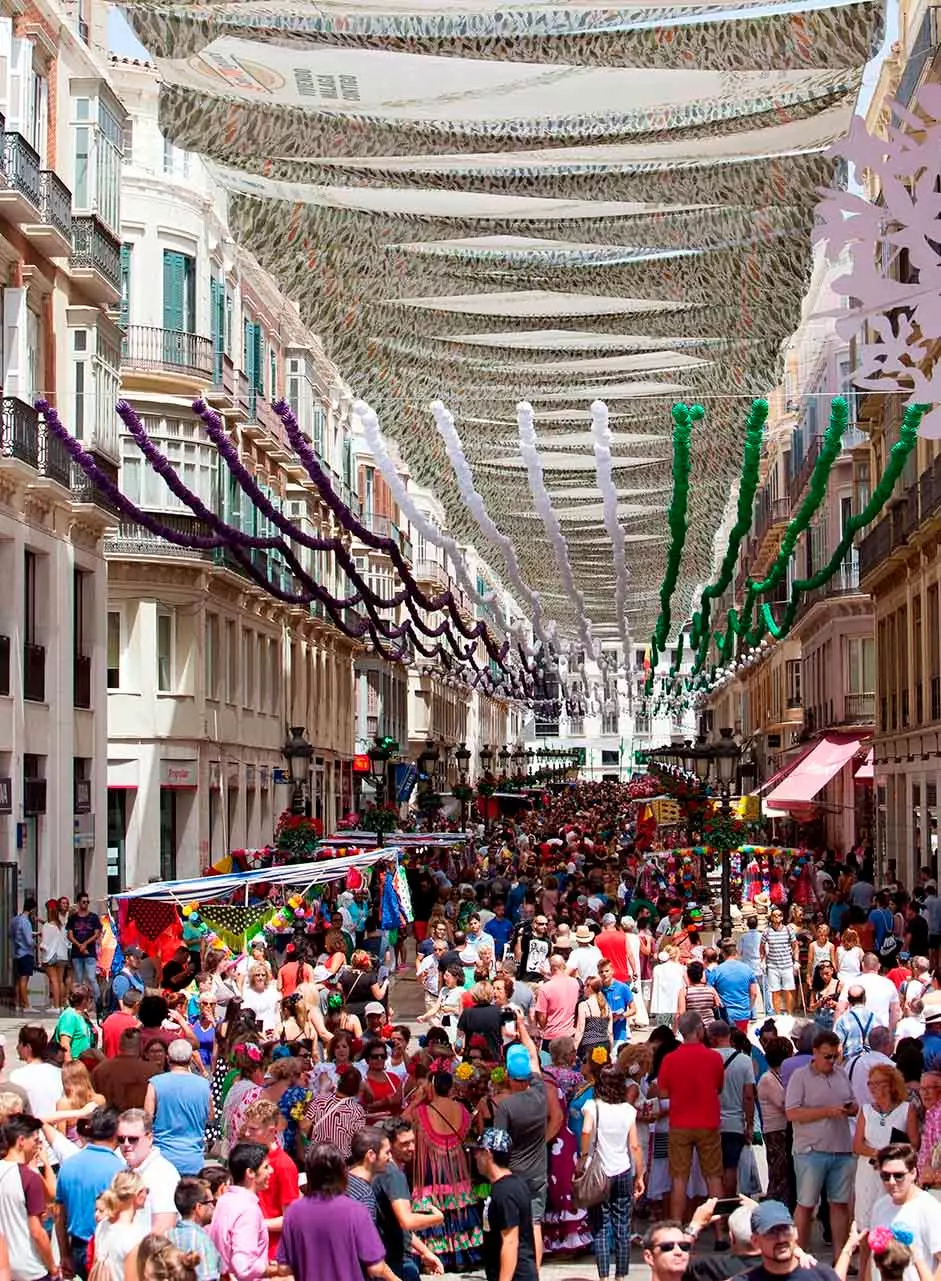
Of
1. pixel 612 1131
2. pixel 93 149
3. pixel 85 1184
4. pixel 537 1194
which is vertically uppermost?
pixel 93 149

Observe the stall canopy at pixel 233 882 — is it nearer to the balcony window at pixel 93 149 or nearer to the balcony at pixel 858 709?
the balcony window at pixel 93 149

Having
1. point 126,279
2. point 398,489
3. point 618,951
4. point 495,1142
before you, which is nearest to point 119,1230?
point 495,1142

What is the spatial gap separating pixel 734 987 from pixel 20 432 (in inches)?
541

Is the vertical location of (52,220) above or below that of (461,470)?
above

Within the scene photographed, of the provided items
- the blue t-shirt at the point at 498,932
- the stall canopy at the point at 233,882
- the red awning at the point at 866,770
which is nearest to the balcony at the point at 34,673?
the stall canopy at the point at 233,882

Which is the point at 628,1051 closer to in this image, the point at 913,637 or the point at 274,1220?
the point at 274,1220

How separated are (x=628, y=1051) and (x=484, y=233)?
7333 mm

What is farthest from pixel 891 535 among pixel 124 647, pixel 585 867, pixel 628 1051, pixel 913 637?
pixel 628 1051

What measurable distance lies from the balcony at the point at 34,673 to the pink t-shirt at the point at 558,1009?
13.7 meters

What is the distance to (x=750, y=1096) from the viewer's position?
1216 centimetres

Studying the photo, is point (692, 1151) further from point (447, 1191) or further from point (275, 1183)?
point (275, 1183)

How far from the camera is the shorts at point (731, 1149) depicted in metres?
12.1

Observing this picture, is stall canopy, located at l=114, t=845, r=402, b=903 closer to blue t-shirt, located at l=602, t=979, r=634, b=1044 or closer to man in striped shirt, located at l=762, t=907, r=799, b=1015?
blue t-shirt, located at l=602, t=979, r=634, b=1044

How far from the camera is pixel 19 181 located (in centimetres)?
2598
